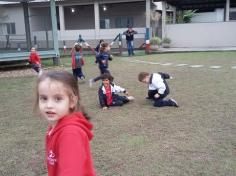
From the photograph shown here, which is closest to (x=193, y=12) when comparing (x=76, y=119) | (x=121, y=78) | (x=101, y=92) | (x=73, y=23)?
(x=73, y=23)

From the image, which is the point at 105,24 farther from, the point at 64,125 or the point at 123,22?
the point at 64,125

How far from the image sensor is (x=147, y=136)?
4855 mm

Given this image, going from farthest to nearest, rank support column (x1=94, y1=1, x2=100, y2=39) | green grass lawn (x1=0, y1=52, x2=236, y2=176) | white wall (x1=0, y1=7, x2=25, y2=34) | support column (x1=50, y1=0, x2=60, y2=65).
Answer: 1. support column (x1=94, y1=1, x2=100, y2=39)
2. white wall (x1=0, y1=7, x2=25, y2=34)
3. support column (x1=50, y1=0, x2=60, y2=65)
4. green grass lawn (x1=0, y1=52, x2=236, y2=176)

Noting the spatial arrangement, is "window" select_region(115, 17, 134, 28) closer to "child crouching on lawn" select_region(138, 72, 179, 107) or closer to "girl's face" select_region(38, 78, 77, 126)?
"child crouching on lawn" select_region(138, 72, 179, 107)

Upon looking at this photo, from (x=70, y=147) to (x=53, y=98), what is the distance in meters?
0.26

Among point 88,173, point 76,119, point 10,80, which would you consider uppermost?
point 76,119

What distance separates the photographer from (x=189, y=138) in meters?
4.69

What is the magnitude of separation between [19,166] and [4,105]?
3674mm

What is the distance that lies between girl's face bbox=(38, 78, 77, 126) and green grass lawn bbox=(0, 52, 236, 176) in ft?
7.15

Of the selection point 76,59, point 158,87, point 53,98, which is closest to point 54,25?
point 76,59

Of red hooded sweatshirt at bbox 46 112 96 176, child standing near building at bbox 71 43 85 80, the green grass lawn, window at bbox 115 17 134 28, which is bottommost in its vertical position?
the green grass lawn

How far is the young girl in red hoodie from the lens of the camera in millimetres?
1493

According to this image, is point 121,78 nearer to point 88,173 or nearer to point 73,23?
point 88,173

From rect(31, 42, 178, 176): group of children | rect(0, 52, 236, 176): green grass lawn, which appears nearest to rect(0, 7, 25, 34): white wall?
rect(0, 52, 236, 176): green grass lawn
